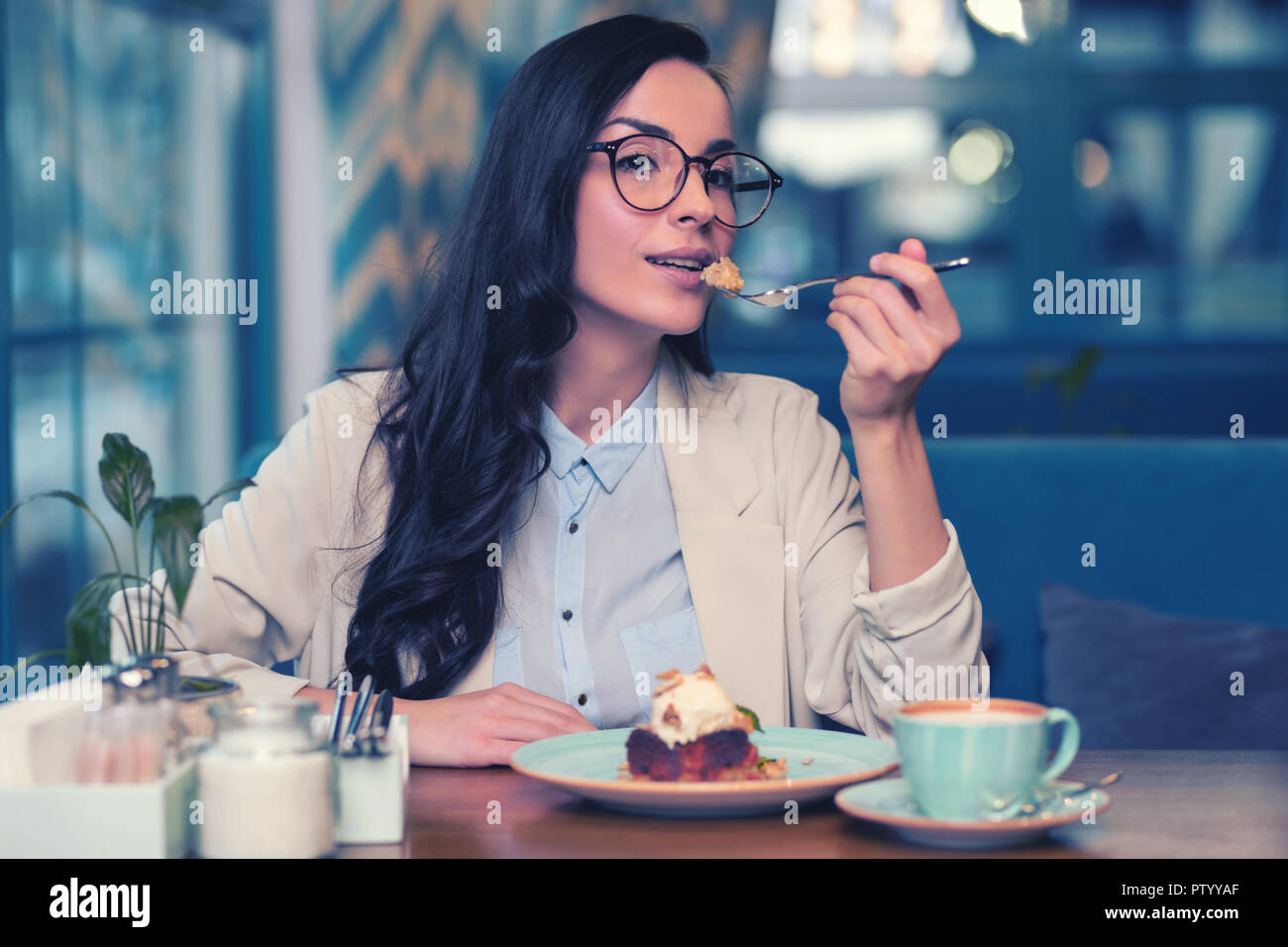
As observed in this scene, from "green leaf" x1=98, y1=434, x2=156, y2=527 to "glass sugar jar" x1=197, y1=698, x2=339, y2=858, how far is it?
0.77 metres

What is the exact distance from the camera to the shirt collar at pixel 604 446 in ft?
5.49

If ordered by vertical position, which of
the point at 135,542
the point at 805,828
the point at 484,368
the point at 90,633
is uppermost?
the point at 484,368

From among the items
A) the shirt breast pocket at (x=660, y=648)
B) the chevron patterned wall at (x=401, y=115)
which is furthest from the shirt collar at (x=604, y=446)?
the chevron patterned wall at (x=401, y=115)

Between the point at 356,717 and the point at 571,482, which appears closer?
the point at 356,717

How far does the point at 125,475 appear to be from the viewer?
155 cm

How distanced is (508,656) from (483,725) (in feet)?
1.10

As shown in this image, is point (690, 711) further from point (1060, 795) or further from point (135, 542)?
point (135, 542)

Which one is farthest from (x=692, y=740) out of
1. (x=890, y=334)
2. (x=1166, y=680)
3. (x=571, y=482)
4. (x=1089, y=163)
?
(x=1089, y=163)

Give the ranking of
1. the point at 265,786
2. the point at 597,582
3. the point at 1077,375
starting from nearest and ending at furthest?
the point at 265,786 < the point at 597,582 < the point at 1077,375

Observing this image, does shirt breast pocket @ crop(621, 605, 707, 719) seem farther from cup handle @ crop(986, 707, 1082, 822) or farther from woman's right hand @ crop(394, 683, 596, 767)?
cup handle @ crop(986, 707, 1082, 822)

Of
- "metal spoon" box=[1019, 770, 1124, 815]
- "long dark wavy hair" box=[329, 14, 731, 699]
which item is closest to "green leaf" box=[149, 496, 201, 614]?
"long dark wavy hair" box=[329, 14, 731, 699]

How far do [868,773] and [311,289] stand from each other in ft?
11.6

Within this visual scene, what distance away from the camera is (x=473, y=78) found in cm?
432

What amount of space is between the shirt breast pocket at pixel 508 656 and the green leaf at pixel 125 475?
1.45 ft
